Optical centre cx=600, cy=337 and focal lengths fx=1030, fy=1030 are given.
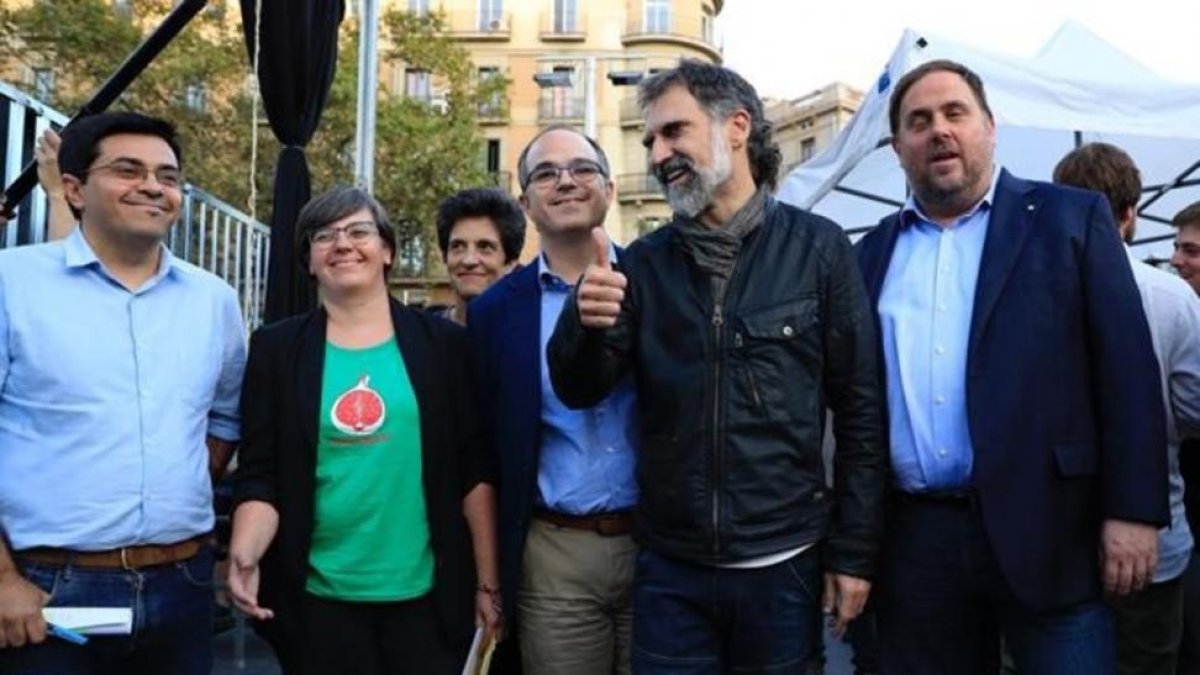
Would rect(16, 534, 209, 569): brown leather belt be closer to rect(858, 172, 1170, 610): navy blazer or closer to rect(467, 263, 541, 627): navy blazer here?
rect(467, 263, 541, 627): navy blazer

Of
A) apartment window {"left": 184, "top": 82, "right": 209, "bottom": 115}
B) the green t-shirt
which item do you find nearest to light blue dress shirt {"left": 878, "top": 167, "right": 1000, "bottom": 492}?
the green t-shirt

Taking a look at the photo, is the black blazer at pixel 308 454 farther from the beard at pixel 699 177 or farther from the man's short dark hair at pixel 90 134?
the beard at pixel 699 177

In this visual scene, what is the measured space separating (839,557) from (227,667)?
11.5ft

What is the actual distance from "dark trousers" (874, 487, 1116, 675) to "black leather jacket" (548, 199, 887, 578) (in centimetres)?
17

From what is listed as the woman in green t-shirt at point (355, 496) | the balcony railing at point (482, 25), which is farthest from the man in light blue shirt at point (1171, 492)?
the balcony railing at point (482, 25)

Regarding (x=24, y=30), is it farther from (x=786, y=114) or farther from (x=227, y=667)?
(x=786, y=114)

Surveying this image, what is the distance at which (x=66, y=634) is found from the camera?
85.4 inches

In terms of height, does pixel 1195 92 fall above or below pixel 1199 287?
above

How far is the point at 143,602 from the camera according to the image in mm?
2334

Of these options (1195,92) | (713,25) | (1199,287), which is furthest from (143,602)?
(713,25)

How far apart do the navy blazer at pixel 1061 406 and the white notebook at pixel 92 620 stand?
1855 millimetres

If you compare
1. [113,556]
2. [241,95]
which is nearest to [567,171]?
[113,556]

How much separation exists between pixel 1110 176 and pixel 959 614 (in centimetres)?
136

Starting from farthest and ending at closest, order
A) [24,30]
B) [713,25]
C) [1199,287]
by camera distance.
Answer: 1. [713,25]
2. [24,30]
3. [1199,287]
